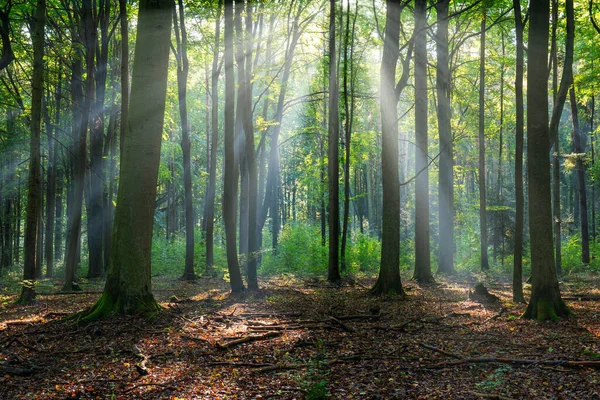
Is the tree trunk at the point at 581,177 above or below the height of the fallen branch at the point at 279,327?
above

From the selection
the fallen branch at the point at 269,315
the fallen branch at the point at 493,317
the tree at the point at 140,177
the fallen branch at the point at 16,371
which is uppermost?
the tree at the point at 140,177

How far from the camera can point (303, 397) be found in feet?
14.3

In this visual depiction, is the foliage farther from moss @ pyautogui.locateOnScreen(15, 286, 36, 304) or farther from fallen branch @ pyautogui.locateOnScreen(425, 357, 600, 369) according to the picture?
fallen branch @ pyautogui.locateOnScreen(425, 357, 600, 369)

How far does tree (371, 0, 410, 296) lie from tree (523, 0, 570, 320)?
3.54m

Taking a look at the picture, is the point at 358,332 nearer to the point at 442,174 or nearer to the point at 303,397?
the point at 303,397

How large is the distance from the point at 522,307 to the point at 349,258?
34.7 ft

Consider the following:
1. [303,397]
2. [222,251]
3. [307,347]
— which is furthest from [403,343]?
[222,251]

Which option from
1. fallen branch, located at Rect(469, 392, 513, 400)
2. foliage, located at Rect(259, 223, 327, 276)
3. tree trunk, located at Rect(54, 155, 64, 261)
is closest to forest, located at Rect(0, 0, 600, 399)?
fallen branch, located at Rect(469, 392, 513, 400)

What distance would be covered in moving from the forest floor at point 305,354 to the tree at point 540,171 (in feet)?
2.00

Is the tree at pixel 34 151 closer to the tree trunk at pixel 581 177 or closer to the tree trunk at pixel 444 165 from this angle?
the tree trunk at pixel 444 165

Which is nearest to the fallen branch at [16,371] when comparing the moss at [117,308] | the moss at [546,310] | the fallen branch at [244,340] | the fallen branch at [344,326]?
the moss at [117,308]

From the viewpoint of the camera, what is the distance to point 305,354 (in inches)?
231

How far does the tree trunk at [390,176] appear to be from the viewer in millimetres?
10922

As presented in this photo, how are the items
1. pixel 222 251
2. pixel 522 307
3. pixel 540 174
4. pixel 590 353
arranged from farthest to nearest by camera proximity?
pixel 222 251, pixel 522 307, pixel 540 174, pixel 590 353
